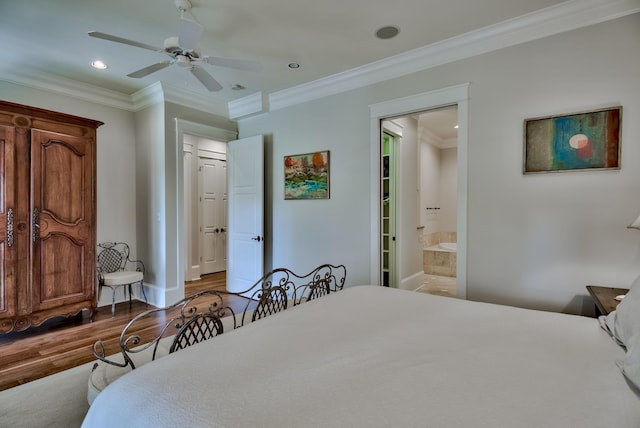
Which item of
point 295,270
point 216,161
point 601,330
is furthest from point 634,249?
point 216,161

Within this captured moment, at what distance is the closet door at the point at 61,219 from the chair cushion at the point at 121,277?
26 centimetres

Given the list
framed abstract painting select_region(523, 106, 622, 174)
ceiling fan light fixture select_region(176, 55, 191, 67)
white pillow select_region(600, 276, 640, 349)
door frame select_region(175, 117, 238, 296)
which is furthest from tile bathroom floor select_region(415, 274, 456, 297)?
ceiling fan light fixture select_region(176, 55, 191, 67)

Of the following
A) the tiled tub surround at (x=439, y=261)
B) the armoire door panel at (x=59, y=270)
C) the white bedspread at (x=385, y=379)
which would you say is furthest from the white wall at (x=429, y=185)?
the armoire door panel at (x=59, y=270)

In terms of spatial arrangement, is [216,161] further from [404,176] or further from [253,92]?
[404,176]

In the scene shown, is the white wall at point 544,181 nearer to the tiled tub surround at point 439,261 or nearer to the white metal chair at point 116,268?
the tiled tub surround at point 439,261

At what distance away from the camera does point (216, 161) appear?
241 inches

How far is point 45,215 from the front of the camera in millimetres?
3111

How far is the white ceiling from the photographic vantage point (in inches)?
91.3

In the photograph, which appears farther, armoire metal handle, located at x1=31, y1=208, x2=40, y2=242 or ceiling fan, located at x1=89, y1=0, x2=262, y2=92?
armoire metal handle, located at x1=31, y1=208, x2=40, y2=242

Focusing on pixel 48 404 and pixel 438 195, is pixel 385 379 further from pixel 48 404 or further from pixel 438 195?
pixel 438 195

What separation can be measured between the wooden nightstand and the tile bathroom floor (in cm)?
224

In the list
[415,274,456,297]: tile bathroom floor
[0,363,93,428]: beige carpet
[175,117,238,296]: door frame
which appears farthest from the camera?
[415,274,456,297]: tile bathroom floor

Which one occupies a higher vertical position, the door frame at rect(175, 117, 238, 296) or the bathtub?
the door frame at rect(175, 117, 238, 296)

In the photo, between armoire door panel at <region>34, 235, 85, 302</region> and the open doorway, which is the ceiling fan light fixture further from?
the open doorway
